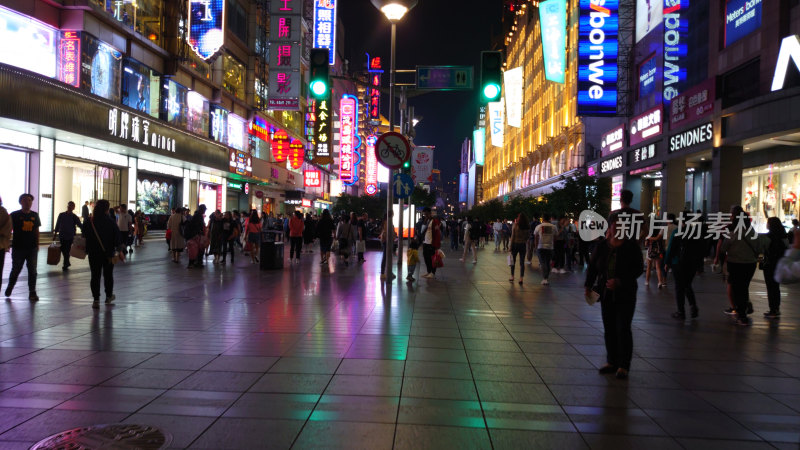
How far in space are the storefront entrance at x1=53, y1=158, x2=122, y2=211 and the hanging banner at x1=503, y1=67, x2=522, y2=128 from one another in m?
51.4

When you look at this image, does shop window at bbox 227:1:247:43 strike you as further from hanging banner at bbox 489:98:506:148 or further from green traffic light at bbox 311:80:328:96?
hanging banner at bbox 489:98:506:148

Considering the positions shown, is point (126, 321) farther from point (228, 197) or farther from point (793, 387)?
point (228, 197)

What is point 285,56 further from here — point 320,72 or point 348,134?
point 348,134

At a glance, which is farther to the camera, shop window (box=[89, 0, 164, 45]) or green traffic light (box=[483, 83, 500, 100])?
shop window (box=[89, 0, 164, 45])

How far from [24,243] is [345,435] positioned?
26.4ft

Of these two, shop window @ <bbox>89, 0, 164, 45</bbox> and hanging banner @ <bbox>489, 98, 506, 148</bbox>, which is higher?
hanging banner @ <bbox>489, 98, 506, 148</bbox>

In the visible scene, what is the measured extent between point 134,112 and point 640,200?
2828 cm

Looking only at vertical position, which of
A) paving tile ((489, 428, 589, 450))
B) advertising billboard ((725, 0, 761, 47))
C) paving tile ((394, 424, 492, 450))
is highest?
advertising billboard ((725, 0, 761, 47))

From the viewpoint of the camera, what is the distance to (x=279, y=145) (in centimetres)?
4875

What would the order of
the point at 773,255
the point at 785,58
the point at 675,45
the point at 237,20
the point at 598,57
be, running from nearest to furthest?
the point at 773,255 → the point at 785,58 → the point at 675,45 → the point at 598,57 → the point at 237,20

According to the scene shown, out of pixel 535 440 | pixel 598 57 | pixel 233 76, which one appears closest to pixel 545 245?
pixel 535 440

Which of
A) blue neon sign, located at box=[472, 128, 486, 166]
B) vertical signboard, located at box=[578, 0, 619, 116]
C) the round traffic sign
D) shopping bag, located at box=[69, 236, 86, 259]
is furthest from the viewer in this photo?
blue neon sign, located at box=[472, 128, 486, 166]

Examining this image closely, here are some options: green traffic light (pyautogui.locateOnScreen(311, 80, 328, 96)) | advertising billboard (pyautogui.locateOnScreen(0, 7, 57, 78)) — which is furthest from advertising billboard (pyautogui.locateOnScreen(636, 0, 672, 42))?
advertising billboard (pyautogui.locateOnScreen(0, 7, 57, 78))

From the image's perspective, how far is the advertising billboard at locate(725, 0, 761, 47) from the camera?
22.3 metres
